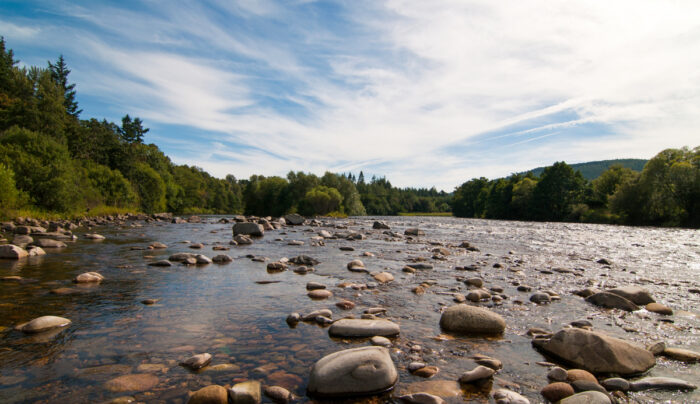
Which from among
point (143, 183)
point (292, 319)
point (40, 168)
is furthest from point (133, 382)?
point (143, 183)

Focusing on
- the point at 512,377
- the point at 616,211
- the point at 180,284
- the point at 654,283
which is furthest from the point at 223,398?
the point at 616,211

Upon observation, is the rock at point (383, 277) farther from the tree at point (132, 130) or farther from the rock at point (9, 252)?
the tree at point (132, 130)

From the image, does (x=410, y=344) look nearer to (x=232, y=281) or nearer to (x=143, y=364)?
(x=143, y=364)

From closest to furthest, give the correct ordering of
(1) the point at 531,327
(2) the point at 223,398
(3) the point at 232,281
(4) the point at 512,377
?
(2) the point at 223,398 → (4) the point at 512,377 → (1) the point at 531,327 → (3) the point at 232,281

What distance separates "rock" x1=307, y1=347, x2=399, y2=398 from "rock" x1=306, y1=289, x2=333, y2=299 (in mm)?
3857

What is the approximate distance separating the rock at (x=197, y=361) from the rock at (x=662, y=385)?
18.5 ft

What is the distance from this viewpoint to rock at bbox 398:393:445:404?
3.49 meters

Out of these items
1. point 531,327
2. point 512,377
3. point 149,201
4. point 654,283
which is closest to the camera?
point 512,377

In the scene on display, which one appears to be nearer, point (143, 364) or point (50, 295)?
point (143, 364)

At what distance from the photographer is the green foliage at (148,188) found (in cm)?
6688

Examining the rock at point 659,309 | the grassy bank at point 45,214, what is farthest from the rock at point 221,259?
the grassy bank at point 45,214

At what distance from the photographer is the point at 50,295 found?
23.7 ft

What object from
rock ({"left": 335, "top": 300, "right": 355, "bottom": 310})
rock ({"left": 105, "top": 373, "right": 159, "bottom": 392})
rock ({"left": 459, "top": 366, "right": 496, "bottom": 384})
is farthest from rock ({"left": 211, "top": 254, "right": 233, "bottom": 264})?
rock ({"left": 459, "top": 366, "right": 496, "bottom": 384})

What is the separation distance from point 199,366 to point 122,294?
16.2ft
